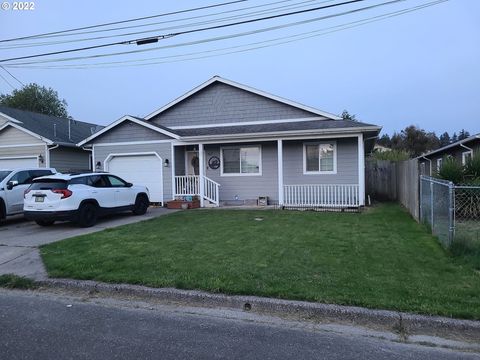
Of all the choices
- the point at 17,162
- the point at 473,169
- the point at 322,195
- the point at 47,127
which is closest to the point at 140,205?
the point at 322,195

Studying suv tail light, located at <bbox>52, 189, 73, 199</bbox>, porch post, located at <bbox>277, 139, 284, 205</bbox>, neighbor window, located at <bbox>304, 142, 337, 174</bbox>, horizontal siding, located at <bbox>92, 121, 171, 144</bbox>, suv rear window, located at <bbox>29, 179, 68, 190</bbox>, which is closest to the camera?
suv tail light, located at <bbox>52, 189, 73, 199</bbox>

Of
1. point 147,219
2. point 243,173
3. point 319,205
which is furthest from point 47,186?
point 319,205

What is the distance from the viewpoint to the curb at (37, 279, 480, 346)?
447cm

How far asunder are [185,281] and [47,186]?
23.5 ft

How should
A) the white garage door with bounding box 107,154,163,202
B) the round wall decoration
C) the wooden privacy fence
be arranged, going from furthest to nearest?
the wooden privacy fence, the round wall decoration, the white garage door with bounding box 107,154,163,202

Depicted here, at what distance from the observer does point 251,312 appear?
518 centimetres

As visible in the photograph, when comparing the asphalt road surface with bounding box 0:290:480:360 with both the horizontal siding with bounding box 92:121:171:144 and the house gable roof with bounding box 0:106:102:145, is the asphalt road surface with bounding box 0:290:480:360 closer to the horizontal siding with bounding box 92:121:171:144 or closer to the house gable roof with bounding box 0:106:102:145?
the horizontal siding with bounding box 92:121:171:144

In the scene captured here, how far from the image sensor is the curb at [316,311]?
14.7ft

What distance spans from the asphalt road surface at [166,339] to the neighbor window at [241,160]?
12.3 metres

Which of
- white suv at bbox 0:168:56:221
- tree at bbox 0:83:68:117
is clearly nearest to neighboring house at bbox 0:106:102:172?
white suv at bbox 0:168:56:221

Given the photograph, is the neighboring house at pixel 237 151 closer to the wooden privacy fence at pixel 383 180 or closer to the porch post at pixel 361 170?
the porch post at pixel 361 170

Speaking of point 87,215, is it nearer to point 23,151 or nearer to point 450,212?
point 450,212

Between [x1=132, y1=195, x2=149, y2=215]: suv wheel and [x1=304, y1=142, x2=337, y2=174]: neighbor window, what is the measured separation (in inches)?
250

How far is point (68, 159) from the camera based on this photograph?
71.3 ft
